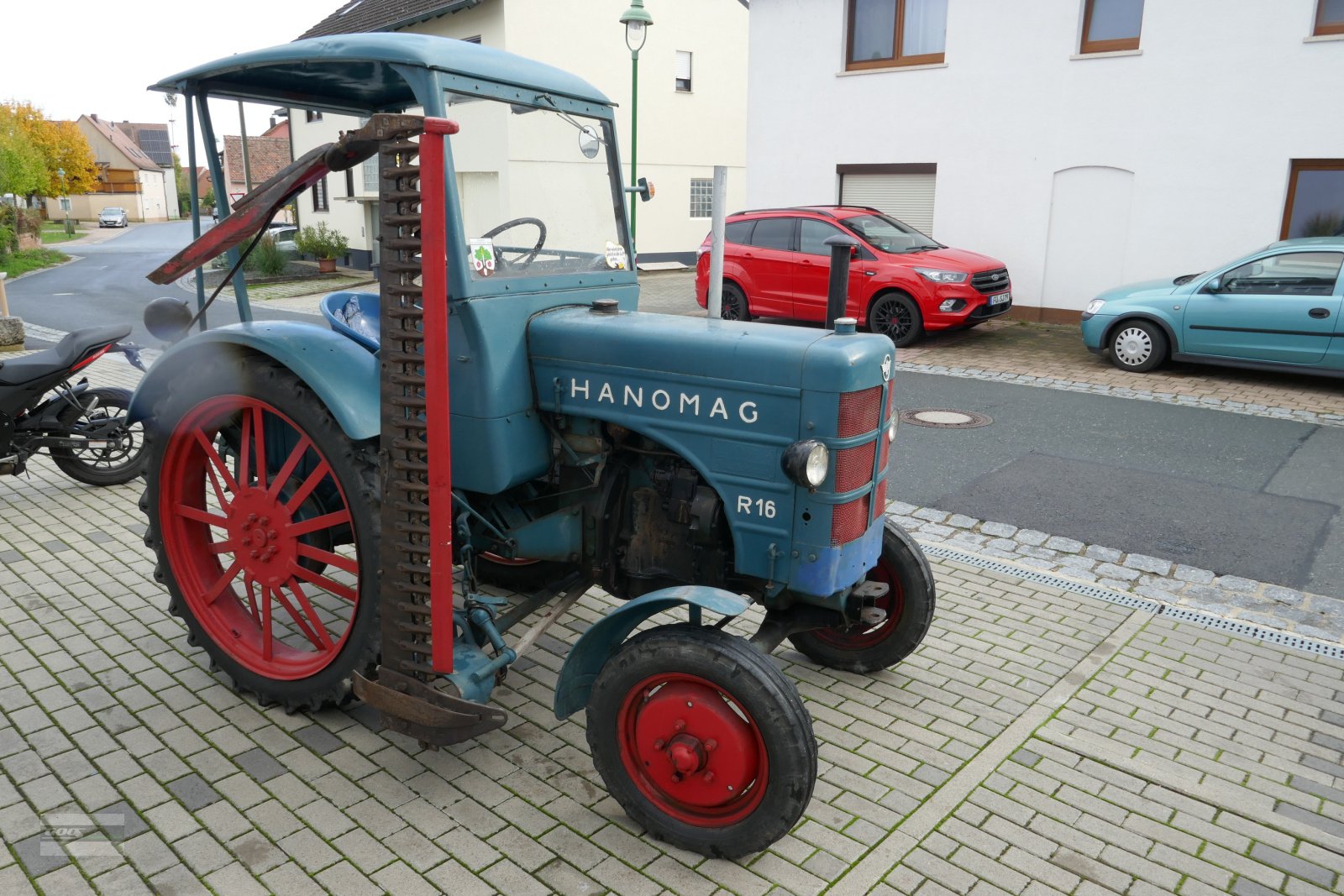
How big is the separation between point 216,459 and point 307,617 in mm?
746

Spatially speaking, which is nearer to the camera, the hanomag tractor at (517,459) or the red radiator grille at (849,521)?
the hanomag tractor at (517,459)

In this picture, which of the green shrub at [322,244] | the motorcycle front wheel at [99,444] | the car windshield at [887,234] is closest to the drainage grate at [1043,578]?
the motorcycle front wheel at [99,444]

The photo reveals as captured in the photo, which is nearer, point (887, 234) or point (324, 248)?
point (887, 234)

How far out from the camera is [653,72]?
79.8ft

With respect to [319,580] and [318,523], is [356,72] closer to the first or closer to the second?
[318,523]

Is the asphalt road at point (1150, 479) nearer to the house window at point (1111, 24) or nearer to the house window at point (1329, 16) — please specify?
the house window at point (1329, 16)

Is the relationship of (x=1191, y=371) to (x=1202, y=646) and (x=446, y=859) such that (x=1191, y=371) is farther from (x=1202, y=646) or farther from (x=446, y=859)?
(x=446, y=859)

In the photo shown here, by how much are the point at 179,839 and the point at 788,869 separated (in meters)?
1.94

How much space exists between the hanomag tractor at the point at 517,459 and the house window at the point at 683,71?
2219 cm

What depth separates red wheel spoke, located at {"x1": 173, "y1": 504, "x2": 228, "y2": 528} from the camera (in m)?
3.94

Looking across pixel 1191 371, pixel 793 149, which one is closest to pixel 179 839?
pixel 1191 371

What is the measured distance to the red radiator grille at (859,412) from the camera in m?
3.14

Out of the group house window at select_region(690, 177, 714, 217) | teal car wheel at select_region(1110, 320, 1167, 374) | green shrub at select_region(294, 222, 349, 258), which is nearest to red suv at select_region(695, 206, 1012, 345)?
teal car wheel at select_region(1110, 320, 1167, 374)

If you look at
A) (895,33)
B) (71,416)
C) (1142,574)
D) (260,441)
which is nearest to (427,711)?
(260,441)
